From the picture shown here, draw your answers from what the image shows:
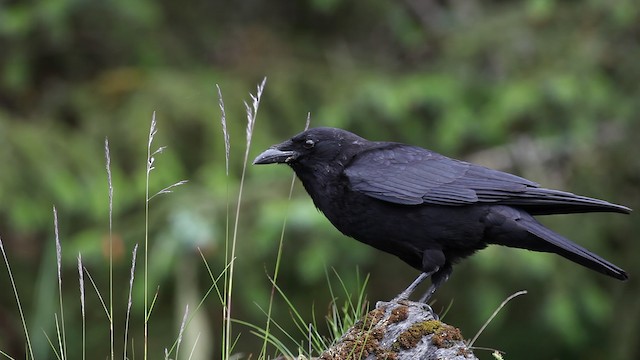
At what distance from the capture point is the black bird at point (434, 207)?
4715 millimetres

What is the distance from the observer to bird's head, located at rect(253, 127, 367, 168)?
16.8 feet

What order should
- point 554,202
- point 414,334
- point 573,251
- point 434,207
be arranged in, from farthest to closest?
point 434,207
point 554,202
point 573,251
point 414,334

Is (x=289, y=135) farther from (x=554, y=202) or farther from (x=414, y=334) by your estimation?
(x=414, y=334)

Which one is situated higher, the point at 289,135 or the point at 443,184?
the point at 443,184

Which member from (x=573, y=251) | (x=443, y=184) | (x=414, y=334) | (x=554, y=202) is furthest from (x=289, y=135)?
(x=414, y=334)

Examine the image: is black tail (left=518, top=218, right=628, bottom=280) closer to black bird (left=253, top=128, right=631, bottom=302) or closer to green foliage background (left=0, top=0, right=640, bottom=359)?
black bird (left=253, top=128, right=631, bottom=302)

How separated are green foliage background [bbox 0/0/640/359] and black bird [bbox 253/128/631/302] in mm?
1837

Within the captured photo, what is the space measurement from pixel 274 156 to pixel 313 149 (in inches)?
8.9

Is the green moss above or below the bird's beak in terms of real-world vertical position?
below

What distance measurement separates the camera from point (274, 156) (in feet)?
16.6

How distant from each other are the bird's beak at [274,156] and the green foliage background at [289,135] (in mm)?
1727

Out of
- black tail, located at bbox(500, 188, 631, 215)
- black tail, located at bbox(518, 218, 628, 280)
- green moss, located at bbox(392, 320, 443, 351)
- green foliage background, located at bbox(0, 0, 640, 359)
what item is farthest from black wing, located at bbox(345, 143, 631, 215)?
green foliage background, located at bbox(0, 0, 640, 359)

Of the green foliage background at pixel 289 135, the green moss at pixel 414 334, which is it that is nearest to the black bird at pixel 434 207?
the green moss at pixel 414 334

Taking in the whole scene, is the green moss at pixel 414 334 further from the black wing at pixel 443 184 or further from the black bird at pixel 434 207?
the black wing at pixel 443 184
